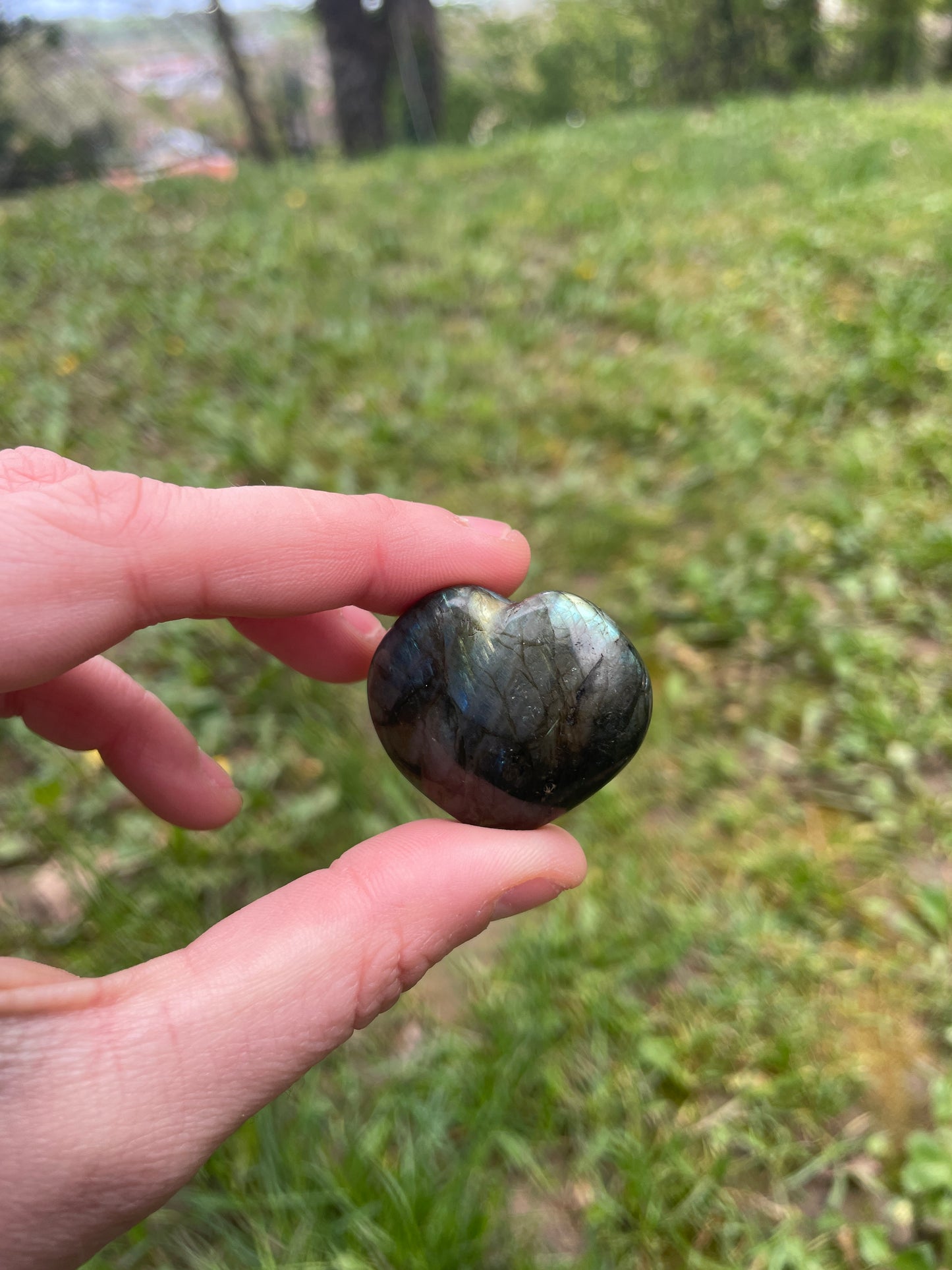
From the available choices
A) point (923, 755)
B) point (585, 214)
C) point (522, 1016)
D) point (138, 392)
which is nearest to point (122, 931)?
point (522, 1016)

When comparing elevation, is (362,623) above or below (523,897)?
above

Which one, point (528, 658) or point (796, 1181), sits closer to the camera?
point (528, 658)

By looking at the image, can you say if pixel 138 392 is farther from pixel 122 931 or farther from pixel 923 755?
pixel 923 755

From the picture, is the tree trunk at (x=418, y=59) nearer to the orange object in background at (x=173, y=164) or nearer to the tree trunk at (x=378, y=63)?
the tree trunk at (x=378, y=63)

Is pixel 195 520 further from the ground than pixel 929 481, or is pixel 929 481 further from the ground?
pixel 195 520

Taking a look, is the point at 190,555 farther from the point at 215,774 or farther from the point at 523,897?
the point at 523,897

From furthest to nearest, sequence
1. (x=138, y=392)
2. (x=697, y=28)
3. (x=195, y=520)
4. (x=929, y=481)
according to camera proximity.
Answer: (x=697, y=28) → (x=138, y=392) → (x=929, y=481) → (x=195, y=520)

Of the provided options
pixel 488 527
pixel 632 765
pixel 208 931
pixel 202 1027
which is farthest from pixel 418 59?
pixel 202 1027

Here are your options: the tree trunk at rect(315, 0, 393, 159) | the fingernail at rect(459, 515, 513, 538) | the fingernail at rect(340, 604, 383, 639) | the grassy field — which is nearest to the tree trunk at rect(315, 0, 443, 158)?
the tree trunk at rect(315, 0, 393, 159)
